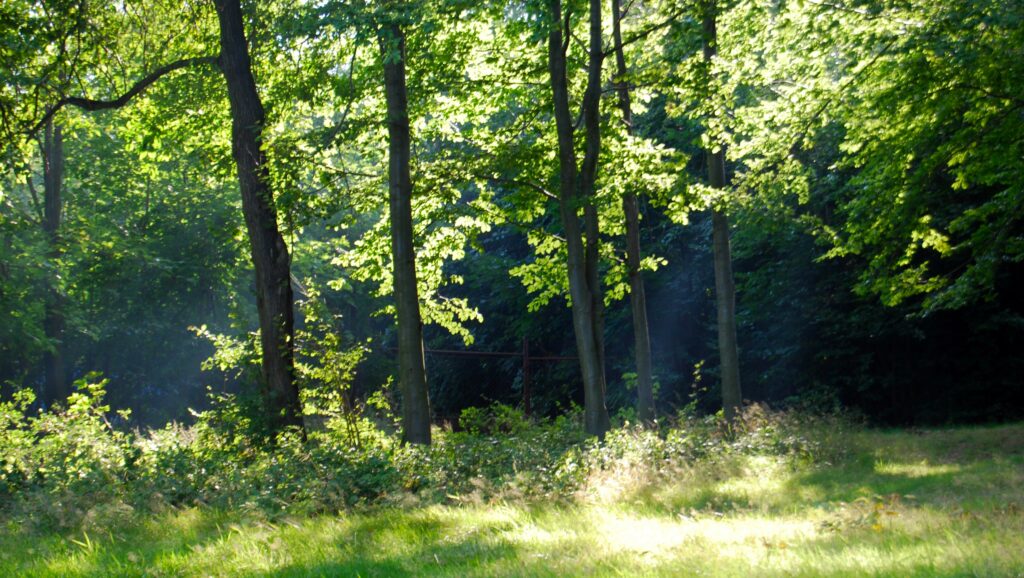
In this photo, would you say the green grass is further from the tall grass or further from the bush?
the bush

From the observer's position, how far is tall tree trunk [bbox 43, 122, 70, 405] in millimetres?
29875

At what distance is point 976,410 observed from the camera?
80.5 feet

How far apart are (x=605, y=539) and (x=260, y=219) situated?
34.8 ft

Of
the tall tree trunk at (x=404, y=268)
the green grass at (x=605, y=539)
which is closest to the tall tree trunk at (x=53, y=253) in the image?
the tall tree trunk at (x=404, y=268)

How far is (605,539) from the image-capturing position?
7309 millimetres

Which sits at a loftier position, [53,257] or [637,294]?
[53,257]

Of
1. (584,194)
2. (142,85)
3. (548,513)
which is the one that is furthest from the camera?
(142,85)

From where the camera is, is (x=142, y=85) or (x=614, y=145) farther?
(x=614, y=145)

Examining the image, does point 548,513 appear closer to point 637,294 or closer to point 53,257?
point 637,294

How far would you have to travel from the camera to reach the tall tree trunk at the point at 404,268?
15117mm

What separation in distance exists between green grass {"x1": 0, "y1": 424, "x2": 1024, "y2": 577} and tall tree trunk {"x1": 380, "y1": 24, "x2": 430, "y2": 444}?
15.5ft

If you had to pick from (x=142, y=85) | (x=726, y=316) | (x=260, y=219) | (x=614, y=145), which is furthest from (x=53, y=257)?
(x=726, y=316)

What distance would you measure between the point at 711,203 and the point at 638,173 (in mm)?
1734

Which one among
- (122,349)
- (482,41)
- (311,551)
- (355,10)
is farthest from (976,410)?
(122,349)
